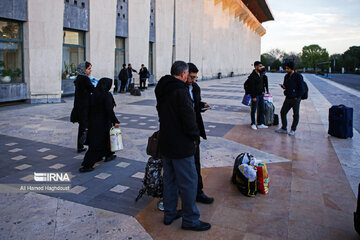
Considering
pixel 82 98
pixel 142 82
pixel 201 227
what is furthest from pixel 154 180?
pixel 142 82

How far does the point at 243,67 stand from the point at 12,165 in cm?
5640

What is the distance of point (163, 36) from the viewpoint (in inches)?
948

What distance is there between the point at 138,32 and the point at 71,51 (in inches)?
218

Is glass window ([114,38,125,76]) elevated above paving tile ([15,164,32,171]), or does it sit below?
above

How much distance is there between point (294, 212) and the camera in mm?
4023

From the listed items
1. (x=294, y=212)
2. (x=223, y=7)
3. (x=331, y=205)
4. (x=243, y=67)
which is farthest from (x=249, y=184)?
(x=243, y=67)

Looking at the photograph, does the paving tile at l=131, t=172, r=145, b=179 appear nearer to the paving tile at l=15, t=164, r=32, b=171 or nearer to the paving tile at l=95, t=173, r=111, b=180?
the paving tile at l=95, t=173, r=111, b=180

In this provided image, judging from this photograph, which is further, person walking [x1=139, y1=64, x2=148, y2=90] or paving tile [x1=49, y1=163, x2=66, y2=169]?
person walking [x1=139, y1=64, x2=148, y2=90]

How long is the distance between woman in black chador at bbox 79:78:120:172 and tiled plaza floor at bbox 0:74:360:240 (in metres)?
0.25

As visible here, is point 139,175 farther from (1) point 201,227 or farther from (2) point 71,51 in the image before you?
(2) point 71,51

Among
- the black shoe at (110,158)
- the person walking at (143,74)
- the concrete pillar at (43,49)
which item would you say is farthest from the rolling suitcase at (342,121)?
the person walking at (143,74)

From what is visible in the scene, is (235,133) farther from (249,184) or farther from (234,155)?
(249,184)

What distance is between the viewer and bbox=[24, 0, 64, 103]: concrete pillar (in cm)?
1312

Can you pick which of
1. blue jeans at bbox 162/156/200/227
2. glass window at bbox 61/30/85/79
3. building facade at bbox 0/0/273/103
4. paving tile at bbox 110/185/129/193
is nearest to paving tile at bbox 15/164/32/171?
paving tile at bbox 110/185/129/193
